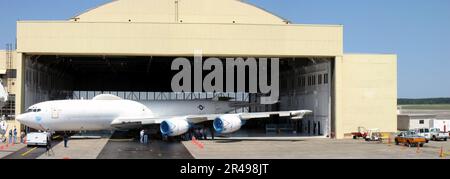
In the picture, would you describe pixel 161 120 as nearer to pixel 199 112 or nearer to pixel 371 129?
pixel 199 112

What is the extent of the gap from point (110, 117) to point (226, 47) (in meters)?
11.3

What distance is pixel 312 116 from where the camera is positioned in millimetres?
57969

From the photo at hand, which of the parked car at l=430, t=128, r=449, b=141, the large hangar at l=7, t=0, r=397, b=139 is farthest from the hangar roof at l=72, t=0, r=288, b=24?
the parked car at l=430, t=128, r=449, b=141

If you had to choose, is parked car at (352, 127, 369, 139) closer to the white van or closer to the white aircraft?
the white aircraft

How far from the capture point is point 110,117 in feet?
155

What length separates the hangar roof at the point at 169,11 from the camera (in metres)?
58.6

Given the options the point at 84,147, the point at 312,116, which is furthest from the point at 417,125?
the point at 84,147

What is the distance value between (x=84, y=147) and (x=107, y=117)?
8409mm

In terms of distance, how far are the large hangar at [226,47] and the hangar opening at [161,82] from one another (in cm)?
20

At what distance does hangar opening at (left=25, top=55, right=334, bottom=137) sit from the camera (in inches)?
2100

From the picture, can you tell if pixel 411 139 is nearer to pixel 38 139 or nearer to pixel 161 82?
pixel 38 139

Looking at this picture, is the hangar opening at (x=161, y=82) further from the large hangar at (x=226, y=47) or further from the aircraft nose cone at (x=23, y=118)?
the aircraft nose cone at (x=23, y=118)

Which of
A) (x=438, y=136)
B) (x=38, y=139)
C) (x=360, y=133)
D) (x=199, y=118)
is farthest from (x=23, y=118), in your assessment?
(x=438, y=136)

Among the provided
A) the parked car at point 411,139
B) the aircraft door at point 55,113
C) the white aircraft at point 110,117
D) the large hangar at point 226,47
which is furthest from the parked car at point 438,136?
the aircraft door at point 55,113
